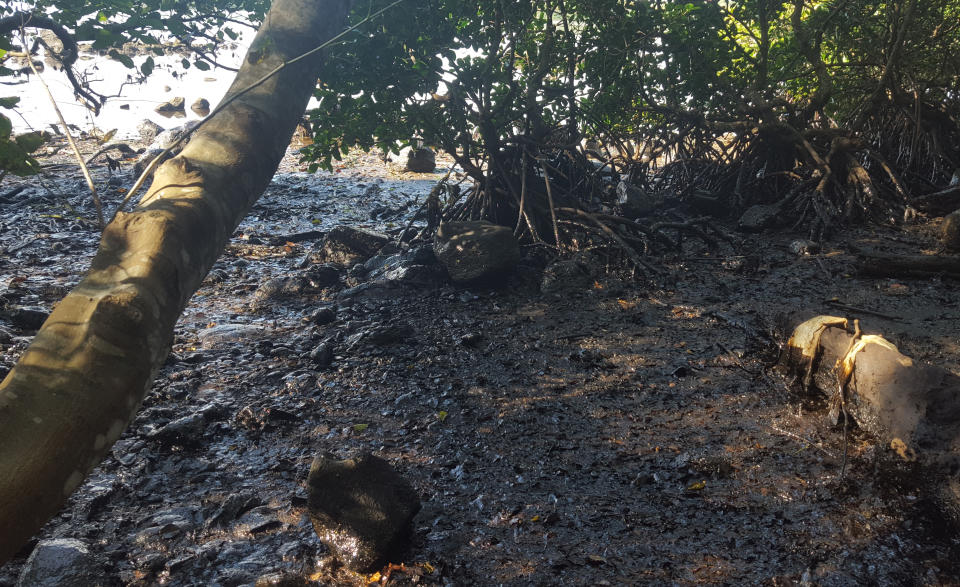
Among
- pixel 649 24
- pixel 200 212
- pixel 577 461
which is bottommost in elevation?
pixel 577 461

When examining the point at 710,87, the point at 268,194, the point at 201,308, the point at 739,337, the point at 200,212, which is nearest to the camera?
the point at 200,212

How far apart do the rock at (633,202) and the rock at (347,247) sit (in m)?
2.92

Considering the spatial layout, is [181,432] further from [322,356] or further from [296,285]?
[296,285]

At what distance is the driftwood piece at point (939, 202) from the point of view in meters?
6.40

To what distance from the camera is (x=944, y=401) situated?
8.43 feet

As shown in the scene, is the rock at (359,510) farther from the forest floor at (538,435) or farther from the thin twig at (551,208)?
the thin twig at (551,208)

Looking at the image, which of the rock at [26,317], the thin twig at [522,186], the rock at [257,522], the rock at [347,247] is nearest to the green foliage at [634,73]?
the thin twig at [522,186]

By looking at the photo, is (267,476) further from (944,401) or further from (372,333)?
(944,401)

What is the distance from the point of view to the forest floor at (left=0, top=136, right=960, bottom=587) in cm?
227

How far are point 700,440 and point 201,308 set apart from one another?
14.1 feet

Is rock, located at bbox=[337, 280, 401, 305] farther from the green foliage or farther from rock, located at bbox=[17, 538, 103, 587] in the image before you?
rock, located at bbox=[17, 538, 103, 587]

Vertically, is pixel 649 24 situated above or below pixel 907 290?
above

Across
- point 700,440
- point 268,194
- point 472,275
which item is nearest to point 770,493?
point 700,440

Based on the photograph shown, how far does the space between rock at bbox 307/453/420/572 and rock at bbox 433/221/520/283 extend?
3134 mm
